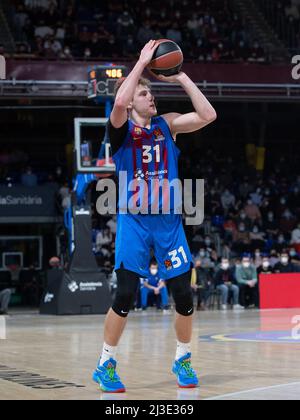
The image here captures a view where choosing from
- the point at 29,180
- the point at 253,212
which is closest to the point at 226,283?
the point at 253,212

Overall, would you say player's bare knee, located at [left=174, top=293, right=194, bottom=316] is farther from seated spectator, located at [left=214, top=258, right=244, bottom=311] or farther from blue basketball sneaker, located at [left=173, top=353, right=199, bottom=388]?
seated spectator, located at [left=214, top=258, right=244, bottom=311]

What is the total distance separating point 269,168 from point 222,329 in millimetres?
19371

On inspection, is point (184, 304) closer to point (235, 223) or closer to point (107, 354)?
point (107, 354)

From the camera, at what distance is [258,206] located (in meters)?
30.8

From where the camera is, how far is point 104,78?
1995 cm

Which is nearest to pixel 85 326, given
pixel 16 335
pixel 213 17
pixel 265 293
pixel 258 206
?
pixel 16 335

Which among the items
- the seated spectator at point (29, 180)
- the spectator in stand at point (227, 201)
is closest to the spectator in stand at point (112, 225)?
the seated spectator at point (29, 180)

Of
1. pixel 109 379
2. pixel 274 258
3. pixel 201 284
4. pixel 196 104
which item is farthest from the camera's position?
pixel 274 258

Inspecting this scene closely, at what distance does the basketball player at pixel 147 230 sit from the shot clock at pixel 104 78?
1253 cm

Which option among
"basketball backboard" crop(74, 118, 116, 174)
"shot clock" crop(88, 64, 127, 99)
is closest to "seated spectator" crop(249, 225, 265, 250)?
"basketball backboard" crop(74, 118, 116, 174)

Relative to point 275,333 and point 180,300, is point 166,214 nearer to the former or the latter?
point 180,300

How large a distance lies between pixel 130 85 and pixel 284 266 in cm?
1841

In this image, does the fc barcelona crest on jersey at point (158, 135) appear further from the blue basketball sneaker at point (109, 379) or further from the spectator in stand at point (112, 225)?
the spectator in stand at point (112, 225)

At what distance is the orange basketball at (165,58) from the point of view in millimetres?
6957
